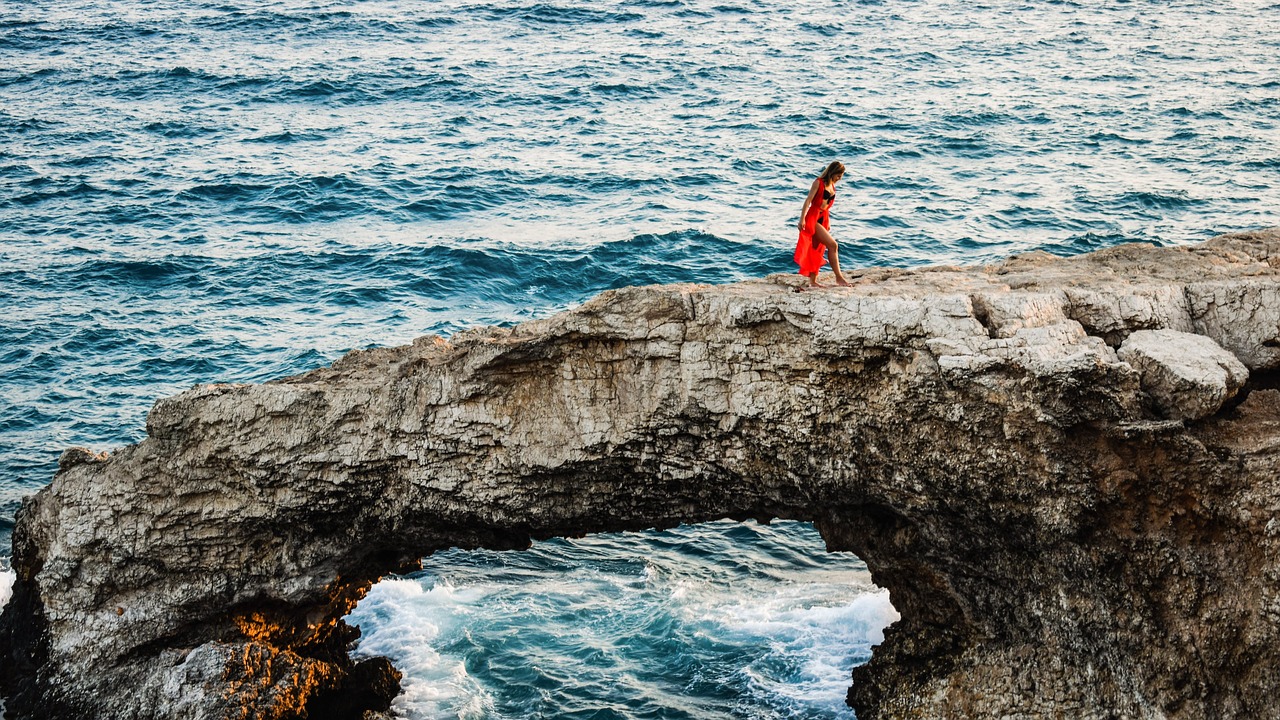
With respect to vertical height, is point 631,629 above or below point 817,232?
below

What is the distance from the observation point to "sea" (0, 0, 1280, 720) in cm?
1986

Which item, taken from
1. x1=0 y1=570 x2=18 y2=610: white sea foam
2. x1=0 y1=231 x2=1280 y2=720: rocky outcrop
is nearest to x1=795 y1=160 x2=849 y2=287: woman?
x1=0 y1=231 x2=1280 y2=720: rocky outcrop

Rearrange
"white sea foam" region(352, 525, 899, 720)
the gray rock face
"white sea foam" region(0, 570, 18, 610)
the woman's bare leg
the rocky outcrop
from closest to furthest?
the gray rock face, the rocky outcrop, the woman's bare leg, "white sea foam" region(352, 525, 899, 720), "white sea foam" region(0, 570, 18, 610)

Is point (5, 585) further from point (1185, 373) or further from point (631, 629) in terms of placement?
point (1185, 373)

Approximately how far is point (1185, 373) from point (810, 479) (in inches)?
173

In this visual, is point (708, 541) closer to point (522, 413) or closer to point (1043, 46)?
point (522, 413)

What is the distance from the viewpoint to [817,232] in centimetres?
1491

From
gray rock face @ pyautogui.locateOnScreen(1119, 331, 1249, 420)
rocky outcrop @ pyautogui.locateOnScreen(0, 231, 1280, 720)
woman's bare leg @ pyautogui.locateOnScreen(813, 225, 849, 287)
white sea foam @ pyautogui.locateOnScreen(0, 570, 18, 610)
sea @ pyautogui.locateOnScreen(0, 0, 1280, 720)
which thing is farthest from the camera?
sea @ pyautogui.locateOnScreen(0, 0, 1280, 720)

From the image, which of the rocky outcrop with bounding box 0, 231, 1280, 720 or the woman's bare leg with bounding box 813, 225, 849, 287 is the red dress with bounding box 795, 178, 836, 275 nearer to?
the woman's bare leg with bounding box 813, 225, 849, 287

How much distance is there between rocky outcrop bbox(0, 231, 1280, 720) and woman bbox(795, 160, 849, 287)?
1.88 feet

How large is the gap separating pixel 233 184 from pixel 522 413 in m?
25.6

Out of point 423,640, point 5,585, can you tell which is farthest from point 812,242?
point 5,585

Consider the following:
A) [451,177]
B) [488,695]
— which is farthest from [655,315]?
[451,177]

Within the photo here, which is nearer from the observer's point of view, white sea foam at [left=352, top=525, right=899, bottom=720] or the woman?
the woman
